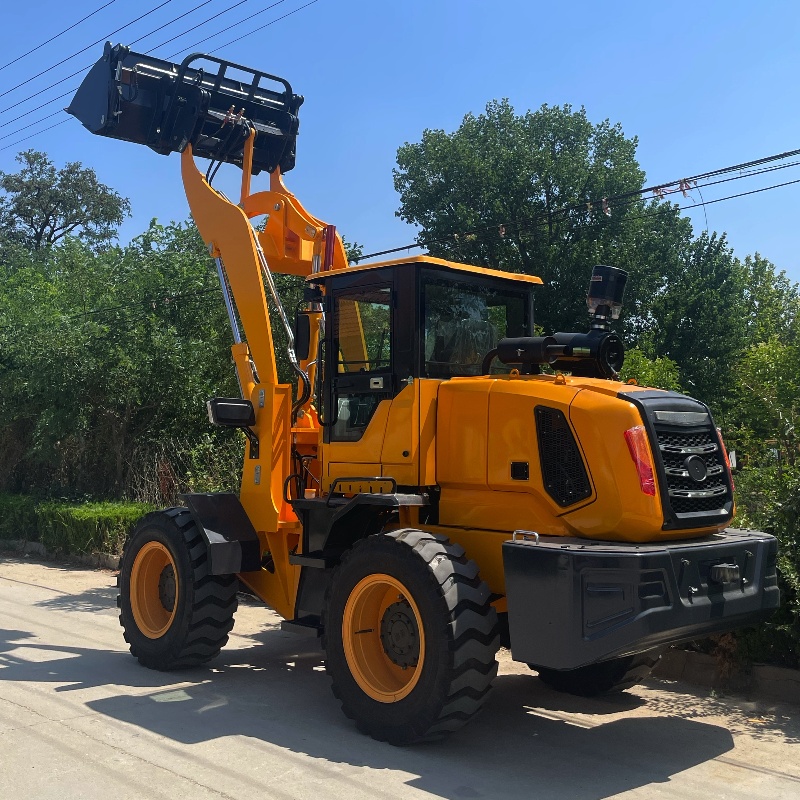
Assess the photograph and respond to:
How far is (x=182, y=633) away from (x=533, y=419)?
346 cm

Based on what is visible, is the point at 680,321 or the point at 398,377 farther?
the point at 680,321

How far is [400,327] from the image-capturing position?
6.52m

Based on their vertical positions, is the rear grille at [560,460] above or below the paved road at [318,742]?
above

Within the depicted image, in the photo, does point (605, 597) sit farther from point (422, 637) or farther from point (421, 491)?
point (421, 491)

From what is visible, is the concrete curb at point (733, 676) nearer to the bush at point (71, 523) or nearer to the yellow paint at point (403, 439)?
the yellow paint at point (403, 439)

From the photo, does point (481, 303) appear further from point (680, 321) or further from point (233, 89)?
point (680, 321)

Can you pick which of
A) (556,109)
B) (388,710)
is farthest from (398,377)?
(556,109)

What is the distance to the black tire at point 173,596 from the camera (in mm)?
7359

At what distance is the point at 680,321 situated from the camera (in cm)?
3064

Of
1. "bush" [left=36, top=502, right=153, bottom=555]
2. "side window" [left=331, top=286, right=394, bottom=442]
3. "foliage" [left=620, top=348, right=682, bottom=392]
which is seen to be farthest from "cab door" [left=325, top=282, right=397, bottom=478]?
"bush" [left=36, top=502, right=153, bottom=555]

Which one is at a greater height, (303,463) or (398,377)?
(398,377)

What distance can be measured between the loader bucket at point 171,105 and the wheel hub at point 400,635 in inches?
204

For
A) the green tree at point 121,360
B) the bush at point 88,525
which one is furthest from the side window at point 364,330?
the green tree at point 121,360

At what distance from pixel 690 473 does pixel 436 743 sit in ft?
7.57
